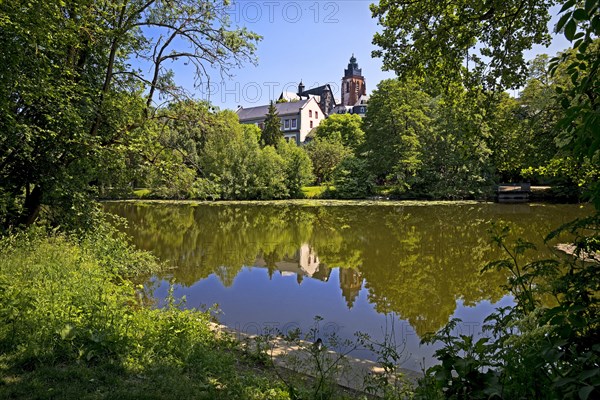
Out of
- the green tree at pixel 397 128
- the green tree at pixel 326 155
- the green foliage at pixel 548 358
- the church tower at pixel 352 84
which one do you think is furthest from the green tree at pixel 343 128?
the green foliage at pixel 548 358

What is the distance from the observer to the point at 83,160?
26.2 ft

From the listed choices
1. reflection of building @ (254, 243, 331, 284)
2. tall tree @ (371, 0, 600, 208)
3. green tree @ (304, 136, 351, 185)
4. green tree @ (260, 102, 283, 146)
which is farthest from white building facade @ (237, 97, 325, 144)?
tall tree @ (371, 0, 600, 208)

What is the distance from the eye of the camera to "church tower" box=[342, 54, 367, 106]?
320 ft

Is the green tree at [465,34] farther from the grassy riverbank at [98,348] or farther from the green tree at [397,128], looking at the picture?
the green tree at [397,128]

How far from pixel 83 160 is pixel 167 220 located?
46.9 ft

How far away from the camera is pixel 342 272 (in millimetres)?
10445

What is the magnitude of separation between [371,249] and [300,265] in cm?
284

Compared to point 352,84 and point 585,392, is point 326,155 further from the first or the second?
point 352,84

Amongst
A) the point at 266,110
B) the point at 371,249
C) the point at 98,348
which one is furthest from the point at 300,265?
the point at 266,110

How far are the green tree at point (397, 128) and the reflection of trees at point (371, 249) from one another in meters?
10.3

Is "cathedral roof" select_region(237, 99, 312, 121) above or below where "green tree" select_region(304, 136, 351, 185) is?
above

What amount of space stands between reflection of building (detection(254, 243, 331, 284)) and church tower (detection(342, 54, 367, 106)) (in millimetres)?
88044

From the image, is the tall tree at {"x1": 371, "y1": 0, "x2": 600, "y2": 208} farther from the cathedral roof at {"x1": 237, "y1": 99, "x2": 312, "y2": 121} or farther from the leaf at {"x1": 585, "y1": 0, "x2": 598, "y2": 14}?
the cathedral roof at {"x1": 237, "y1": 99, "x2": 312, "y2": 121}

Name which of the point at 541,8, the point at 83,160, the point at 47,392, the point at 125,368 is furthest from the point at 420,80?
the point at 83,160
